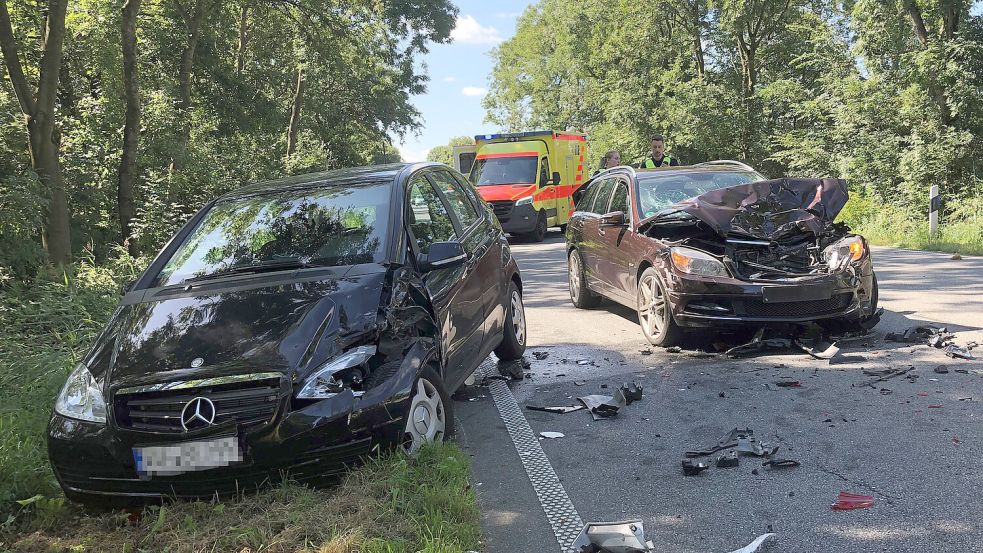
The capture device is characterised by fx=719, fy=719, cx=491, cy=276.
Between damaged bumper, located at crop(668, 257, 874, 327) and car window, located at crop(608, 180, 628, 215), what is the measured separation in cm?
172

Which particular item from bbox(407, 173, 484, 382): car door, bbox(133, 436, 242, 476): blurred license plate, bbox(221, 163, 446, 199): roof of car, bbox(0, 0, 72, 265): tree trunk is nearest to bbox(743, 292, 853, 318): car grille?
bbox(407, 173, 484, 382): car door

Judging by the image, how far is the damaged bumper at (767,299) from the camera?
5770 mm

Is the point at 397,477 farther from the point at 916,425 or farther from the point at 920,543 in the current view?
the point at 916,425

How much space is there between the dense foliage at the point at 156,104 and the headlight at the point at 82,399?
733cm

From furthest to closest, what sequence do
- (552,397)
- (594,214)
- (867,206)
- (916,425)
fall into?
(867,206) → (594,214) → (552,397) → (916,425)

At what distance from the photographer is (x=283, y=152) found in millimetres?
30812

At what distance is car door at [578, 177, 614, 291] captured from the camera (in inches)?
321

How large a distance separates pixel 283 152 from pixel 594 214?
2489 centimetres

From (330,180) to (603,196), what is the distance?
167 inches

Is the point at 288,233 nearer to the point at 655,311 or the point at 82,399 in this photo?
the point at 82,399

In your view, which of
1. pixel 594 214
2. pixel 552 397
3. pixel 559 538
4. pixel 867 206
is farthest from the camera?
pixel 867 206

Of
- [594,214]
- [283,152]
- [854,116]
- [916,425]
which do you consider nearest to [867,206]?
[854,116]

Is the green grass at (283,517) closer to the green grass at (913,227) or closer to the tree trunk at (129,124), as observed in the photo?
the green grass at (913,227)

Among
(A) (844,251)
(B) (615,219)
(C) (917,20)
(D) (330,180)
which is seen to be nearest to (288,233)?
(D) (330,180)
